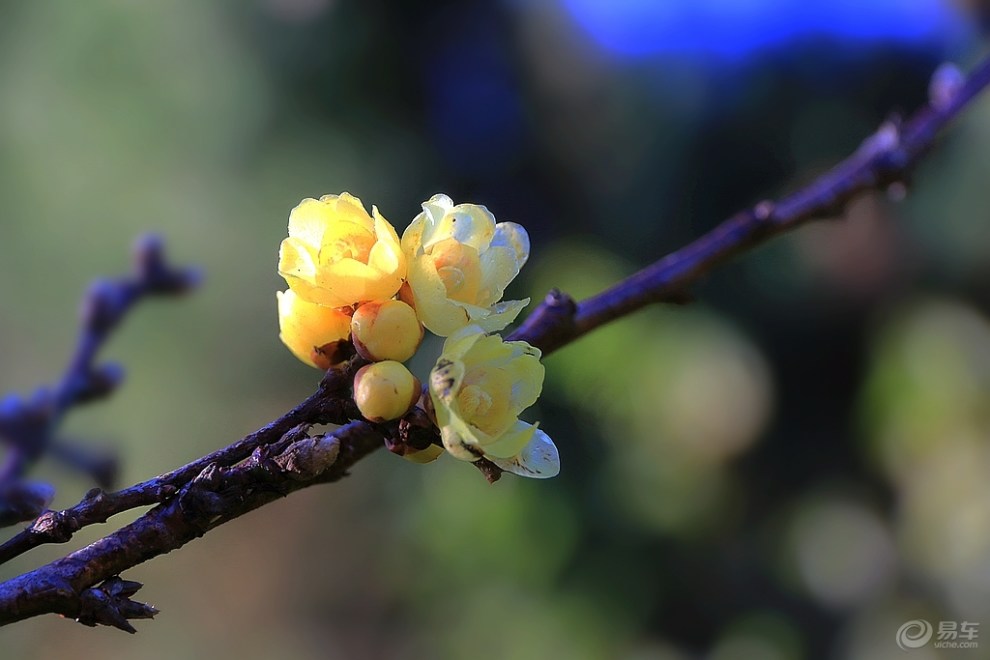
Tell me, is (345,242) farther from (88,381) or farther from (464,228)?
(88,381)

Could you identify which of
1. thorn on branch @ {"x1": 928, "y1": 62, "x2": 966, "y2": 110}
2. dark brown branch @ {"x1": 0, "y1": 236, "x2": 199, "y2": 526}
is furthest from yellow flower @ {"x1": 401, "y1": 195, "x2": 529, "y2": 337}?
thorn on branch @ {"x1": 928, "y1": 62, "x2": 966, "y2": 110}

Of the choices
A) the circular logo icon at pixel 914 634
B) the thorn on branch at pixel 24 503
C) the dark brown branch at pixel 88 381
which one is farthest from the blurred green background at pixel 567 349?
the thorn on branch at pixel 24 503

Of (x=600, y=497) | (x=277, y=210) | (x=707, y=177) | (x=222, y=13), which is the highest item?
(x=222, y=13)

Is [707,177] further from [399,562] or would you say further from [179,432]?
[179,432]

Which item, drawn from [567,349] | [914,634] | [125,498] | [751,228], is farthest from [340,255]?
[914,634]

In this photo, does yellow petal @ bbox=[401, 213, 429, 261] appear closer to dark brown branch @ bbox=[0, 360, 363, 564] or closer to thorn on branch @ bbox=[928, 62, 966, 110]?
dark brown branch @ bbox=[0, 360, 363, 564]

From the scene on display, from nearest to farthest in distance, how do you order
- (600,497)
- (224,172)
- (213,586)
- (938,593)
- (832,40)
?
(938,593)
(600,497)
(832,40)
(224,172)
(213,586)

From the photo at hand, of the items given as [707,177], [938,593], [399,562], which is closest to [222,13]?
[707,177]
